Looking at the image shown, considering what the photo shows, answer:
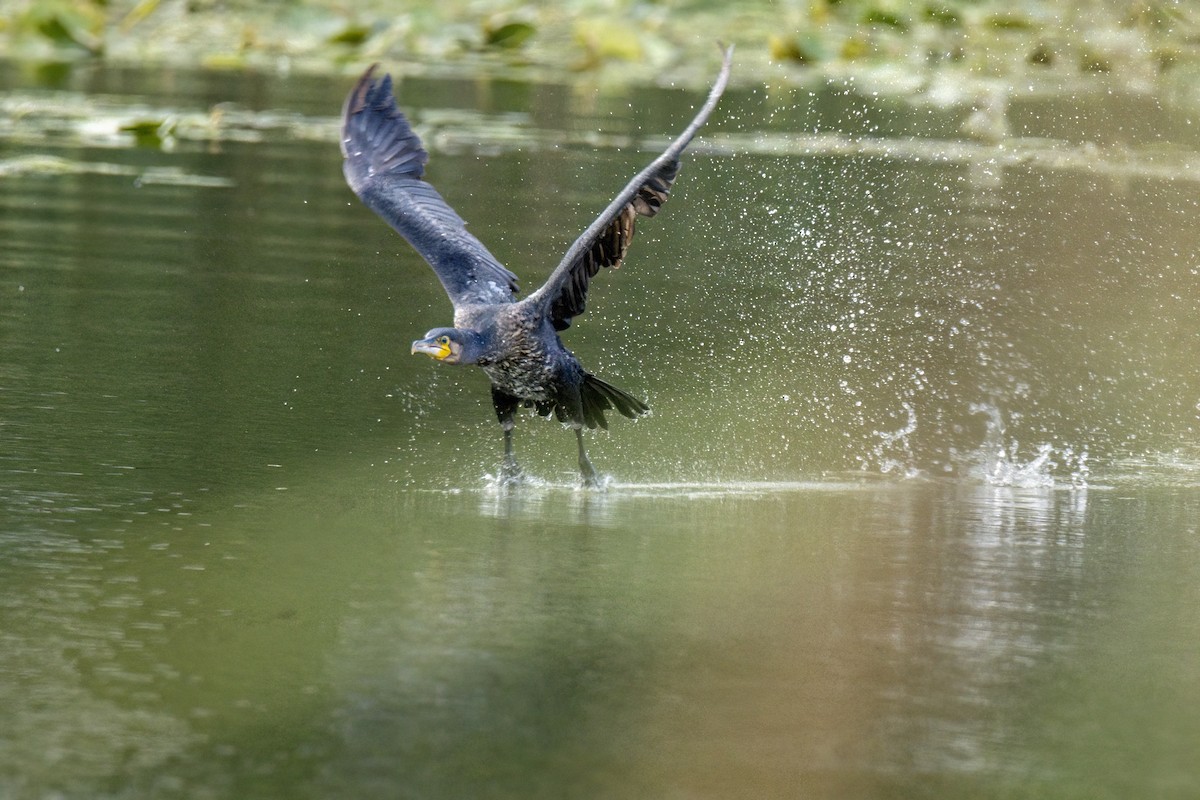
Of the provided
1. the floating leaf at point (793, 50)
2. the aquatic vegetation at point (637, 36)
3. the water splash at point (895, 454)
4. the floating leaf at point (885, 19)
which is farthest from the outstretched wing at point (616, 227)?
the floating leaf at point (885, 19)

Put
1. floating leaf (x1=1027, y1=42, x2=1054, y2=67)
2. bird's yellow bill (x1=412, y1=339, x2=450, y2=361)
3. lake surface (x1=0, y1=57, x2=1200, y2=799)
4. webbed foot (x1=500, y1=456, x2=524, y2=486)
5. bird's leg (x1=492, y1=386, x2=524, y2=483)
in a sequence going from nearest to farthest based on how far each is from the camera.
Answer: lake surface (x1=0, y1=57, x2=1200, y2=799)
bird's yellow bill (x1=412, y1=339, x2=450, y2=361)
webbed foot (x1=500, y1=456, x2=524, y2=486)
bird's leg (x1=492, y1=386, x2=524, y2=483)
floating leaf (x1=1027, y1=42, x2=1054, y2=67)

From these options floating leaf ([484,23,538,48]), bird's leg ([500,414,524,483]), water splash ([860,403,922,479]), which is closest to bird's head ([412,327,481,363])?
bird's leg ([500,414,524,483])

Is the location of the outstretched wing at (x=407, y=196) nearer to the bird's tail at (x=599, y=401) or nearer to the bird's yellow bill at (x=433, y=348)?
the bird's tail at (x=599, y=401)

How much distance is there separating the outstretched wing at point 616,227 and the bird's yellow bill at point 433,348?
0.47 m

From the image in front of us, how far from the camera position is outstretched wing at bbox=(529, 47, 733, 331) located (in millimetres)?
6613

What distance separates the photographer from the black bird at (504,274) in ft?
22.4

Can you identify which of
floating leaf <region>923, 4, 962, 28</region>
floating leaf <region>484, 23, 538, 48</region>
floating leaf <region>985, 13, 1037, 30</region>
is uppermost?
floating leaf <region>923, 4, 962, 28</region>

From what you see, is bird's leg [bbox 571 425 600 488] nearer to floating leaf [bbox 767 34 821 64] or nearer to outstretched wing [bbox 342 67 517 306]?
outstretched wing [bbox 342 67 517 306]

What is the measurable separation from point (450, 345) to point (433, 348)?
11 centimetres

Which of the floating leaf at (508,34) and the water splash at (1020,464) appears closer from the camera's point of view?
the water splash at (1020,464)

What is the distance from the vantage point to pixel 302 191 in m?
13.4

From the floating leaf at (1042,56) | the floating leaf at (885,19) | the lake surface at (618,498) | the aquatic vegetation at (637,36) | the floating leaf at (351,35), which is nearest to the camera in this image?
the lake surface at (618,498)

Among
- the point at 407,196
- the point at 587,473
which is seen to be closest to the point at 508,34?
the point at 407,196

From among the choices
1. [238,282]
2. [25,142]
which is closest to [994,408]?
[238,282]
